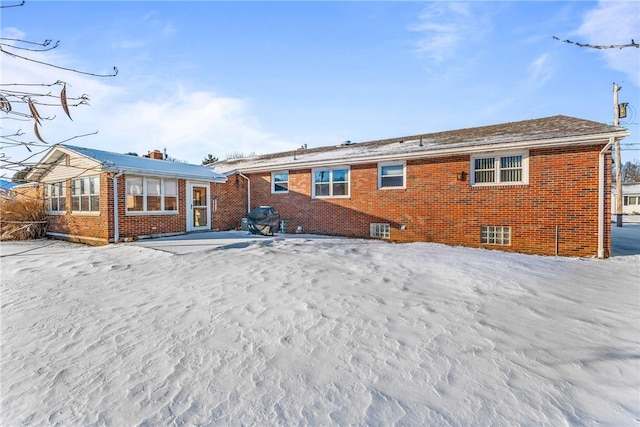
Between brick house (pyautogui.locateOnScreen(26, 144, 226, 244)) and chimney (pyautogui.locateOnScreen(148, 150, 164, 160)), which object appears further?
chimney (pyautogui.locateOnScreen(148, 150, 164, 160))

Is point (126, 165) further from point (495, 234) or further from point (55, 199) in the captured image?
point (495, 234)

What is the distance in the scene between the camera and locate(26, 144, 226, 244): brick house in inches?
436

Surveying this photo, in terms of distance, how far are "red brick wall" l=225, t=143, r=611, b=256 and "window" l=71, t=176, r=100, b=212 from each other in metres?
7.38

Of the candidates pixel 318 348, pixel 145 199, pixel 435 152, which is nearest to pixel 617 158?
pixel 435 152

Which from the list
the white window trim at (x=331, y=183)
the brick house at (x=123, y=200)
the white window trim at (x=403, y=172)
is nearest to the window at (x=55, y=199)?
the brick house at (x=123, y=200)

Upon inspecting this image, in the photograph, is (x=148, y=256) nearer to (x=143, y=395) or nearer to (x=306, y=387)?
(x=143, y=395)

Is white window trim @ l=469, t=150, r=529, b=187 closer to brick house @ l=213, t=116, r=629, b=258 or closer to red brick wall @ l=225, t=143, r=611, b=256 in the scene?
brick house @ l=213, t=116, r=629, b=258

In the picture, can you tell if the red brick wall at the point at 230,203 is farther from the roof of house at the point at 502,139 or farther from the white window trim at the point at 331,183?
the white window trim at the point at 331,183

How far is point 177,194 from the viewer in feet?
42.5

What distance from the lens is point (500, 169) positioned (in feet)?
34.1

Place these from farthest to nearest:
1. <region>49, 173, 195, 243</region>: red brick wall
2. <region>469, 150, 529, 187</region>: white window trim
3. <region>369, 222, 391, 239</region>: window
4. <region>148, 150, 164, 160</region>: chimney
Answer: <region>148, 150, 164, 160</region>: chimney, <region>369, 222, 391, 239</region>: window, <region>49, 173, 195, 243</region>: red brick wall, <region>469, 150, 529, 187</region>: white window trim

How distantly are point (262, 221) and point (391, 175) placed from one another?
5.52m

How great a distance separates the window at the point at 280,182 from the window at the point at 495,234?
852 cm

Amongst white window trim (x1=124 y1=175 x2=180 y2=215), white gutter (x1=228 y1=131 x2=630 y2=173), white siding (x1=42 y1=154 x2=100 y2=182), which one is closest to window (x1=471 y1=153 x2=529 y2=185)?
white gutter (x1=228 y1=131 x2=630 y2=173)
